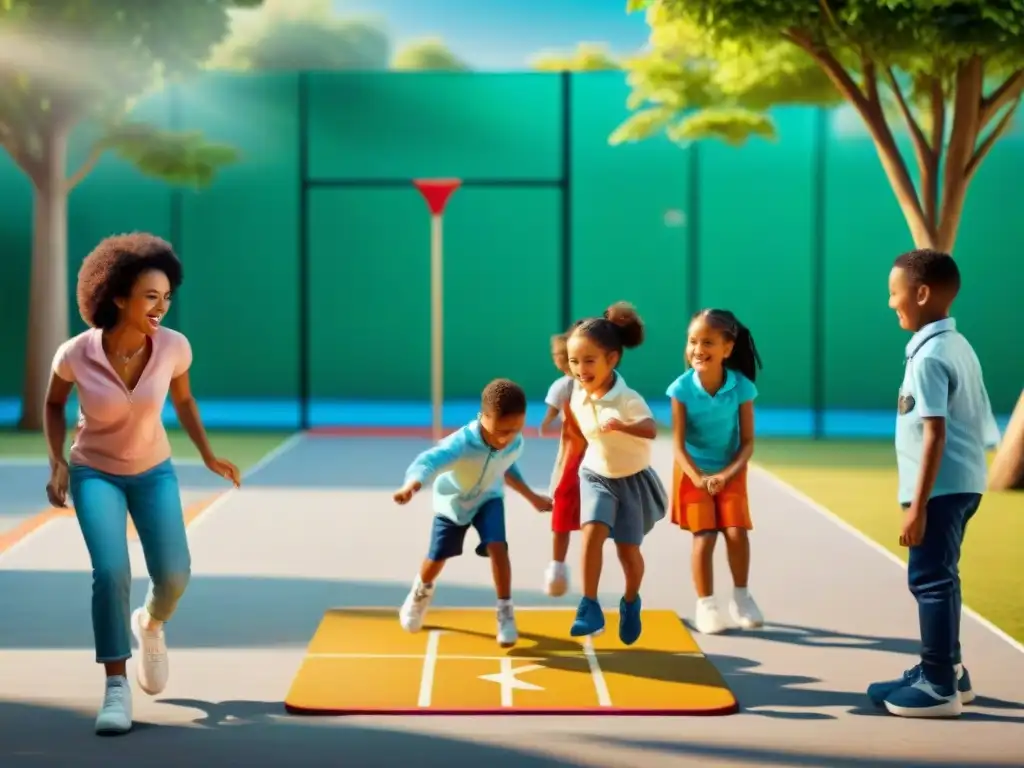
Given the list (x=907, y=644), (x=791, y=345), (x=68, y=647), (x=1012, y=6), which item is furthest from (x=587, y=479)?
(x=791, y=345)

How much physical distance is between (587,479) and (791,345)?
45.0 feet

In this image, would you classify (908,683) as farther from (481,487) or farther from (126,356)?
(126,356)

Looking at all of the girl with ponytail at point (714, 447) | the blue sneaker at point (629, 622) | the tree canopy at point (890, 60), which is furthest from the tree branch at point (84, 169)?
the blue sneaker at point (629, 622)

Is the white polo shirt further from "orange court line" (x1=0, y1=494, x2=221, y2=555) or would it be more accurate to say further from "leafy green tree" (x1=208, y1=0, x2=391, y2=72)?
"leafy green tree" (x1=208, y1=0, x2=391, y2=72)

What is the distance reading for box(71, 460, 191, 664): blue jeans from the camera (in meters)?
4.99

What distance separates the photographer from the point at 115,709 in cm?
493

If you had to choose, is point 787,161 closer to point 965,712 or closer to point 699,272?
point 699,272

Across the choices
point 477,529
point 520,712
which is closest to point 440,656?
point 477,529

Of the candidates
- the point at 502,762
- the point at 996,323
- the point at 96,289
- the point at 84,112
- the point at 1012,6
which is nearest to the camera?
the point at 502,762

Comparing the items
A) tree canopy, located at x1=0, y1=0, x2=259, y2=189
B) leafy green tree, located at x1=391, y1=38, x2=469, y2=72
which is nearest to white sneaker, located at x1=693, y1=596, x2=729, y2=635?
tree canopy, located at x1=0, y1=0, x2=259, y2=189

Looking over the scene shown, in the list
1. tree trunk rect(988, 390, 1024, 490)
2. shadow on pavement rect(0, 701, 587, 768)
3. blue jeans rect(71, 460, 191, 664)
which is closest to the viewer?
shadow on pavement rect(0, 701, 587, 768)

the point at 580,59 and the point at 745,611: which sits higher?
the point at 580,59

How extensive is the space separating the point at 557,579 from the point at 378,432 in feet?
30.2

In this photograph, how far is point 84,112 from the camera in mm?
16297
